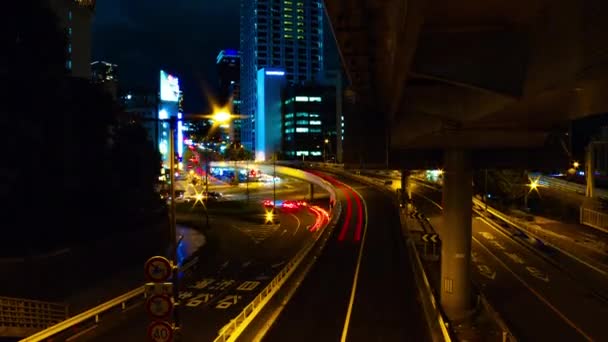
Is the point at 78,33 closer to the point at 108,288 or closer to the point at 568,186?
the point at 108,288

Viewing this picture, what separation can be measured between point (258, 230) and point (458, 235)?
1378 inches

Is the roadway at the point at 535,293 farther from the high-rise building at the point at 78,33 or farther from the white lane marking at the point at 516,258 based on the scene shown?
the high-rise building at the point at 78,33

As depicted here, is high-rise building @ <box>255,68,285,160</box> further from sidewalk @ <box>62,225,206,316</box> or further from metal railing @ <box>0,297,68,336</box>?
metal railing @ <box>0,297,68,336</box>

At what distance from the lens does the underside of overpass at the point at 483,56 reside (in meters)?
5.63

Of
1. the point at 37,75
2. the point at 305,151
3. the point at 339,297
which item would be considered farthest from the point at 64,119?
the point at 305,151

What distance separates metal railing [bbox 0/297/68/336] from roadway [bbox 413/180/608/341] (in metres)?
17.3

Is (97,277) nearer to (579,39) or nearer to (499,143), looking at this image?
(499,143)

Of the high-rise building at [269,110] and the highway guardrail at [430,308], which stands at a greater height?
the high-rise building at [269,110]

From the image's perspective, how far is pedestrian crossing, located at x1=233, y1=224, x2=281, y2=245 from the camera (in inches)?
1837

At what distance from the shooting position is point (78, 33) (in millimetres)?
65375

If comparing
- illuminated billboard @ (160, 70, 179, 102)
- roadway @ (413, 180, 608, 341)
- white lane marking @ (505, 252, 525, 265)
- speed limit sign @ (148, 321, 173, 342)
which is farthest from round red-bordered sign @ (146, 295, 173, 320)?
illuminated billboard @ (160, 70, 179, 102)

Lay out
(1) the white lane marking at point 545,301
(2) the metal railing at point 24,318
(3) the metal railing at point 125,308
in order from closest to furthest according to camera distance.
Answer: (3) the metal railing at point 125,308 < (2) the metal railing at point 24,318 < (1) the white lane marking at point 545,301

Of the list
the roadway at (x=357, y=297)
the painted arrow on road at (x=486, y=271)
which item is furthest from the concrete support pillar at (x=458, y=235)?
the painted arrow on road at (x=486, y=271)

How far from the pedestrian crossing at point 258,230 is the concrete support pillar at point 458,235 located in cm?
2697
